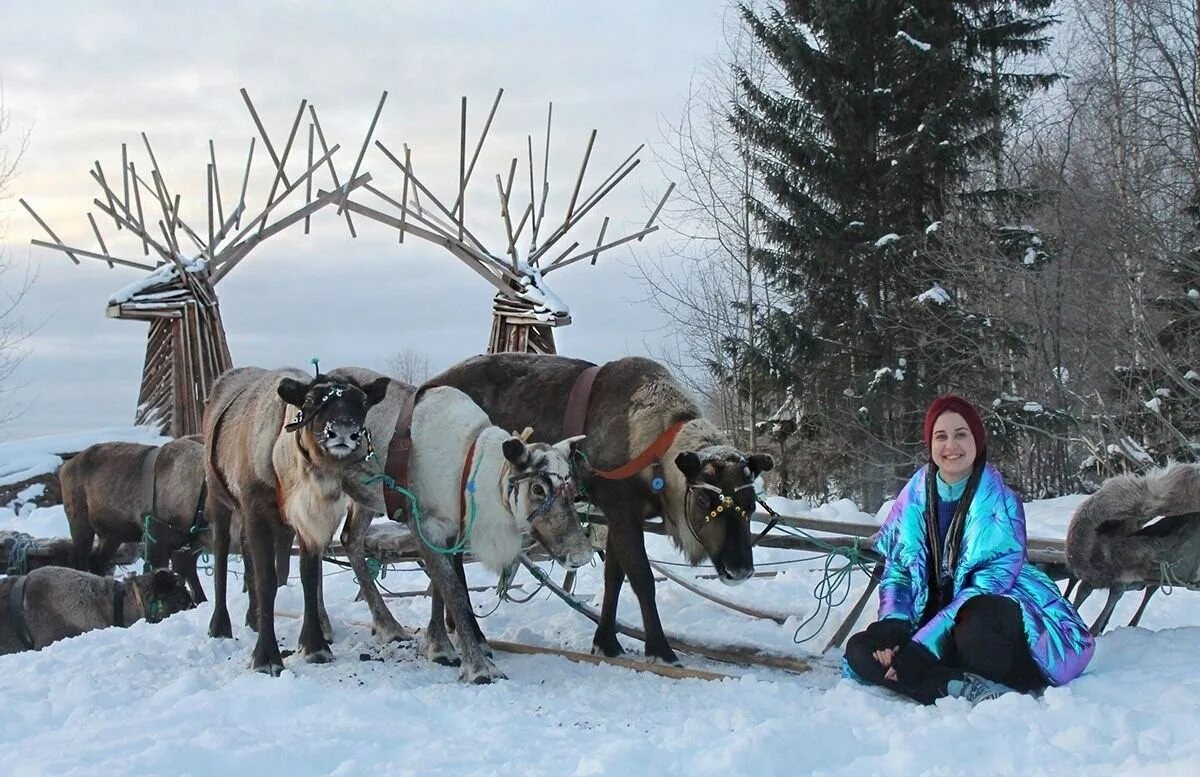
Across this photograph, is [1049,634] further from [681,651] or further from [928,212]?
[928,212]

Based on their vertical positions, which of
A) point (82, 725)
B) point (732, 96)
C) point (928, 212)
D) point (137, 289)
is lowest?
point (82, 725)

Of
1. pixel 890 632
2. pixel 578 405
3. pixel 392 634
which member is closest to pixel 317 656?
pixel 392 634

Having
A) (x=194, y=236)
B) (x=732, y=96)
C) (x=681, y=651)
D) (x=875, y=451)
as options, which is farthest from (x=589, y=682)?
(x=732, y=96)

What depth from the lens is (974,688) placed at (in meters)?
4.17

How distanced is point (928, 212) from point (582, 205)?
507cm

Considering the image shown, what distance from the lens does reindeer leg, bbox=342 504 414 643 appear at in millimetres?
6062

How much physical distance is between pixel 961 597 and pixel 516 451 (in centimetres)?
217

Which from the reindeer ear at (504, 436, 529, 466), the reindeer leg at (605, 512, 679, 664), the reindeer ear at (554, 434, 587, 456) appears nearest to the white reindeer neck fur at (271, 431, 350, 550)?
the reindeer ear at (504, 436, 529, 466)

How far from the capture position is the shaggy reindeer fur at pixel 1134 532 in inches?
189

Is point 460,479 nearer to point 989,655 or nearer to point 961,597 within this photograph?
point 961,597

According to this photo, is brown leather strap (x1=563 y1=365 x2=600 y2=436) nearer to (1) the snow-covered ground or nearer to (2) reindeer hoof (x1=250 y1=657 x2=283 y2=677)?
(1) the snow-covered ground

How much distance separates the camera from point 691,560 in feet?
18.6

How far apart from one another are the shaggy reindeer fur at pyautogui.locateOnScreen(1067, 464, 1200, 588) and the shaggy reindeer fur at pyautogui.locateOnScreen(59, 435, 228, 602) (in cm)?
737

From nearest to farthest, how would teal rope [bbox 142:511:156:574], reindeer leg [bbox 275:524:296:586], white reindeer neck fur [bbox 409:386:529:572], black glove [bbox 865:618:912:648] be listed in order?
1. black glove [bbox 865:618:912:648]
2. white reindeer neck fur [bbox 409:386:529:572]
3. reindeer leg [bbox 275:524:296:586]
4. teal rope [bbox 142:511:156:574]
